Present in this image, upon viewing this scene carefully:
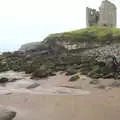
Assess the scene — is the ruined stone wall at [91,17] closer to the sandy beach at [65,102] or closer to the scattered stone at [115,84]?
the scattered stone at [115,84]

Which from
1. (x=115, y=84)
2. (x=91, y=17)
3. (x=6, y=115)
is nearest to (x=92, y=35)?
(x=91, y=17)

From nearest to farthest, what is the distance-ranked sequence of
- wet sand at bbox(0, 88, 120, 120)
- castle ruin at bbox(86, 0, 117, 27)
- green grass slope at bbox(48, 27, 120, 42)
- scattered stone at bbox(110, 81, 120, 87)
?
1. wet sand at bbox(0, 88, 120, 120)
2. scattered stone at bbox(110, 81, 120, 87)
3. green grass slope at bbox(48, 27, 120, 42)
4. castle ruin at bbox(86, 0, 117, 27)

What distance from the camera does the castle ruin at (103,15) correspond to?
27.0 meters

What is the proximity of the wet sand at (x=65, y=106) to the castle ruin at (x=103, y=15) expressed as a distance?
759 inches

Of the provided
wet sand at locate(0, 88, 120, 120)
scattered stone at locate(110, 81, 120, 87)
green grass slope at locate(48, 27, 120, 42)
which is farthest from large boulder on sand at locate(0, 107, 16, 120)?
green grass slope at locate(48, 27, 120, 42)

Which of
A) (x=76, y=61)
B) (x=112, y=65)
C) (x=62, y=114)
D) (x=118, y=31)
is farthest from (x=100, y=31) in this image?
(x=62, y=114)

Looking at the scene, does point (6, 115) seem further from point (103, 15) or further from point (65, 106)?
point (103, 15)

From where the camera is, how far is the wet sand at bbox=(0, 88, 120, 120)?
613cm

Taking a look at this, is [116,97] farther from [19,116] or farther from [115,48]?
[115,48]

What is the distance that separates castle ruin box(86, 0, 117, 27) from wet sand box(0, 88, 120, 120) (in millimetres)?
19283

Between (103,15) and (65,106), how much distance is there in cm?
2120

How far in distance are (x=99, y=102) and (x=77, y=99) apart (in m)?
0.57

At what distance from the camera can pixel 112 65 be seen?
12.4m

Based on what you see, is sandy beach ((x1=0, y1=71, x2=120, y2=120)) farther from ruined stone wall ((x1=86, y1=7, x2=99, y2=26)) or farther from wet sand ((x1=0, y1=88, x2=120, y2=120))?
ruined stone wall ((x1=86, y1=7, x2=99, y2=26))
